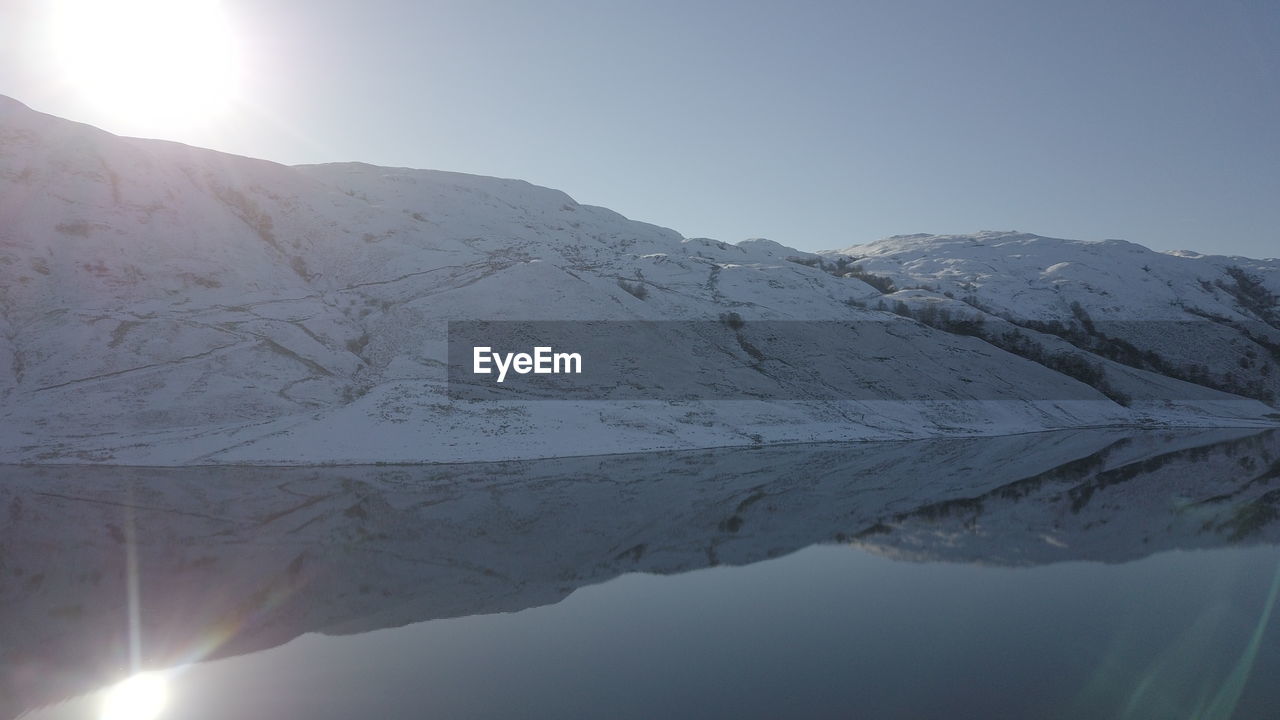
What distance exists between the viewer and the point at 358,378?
52688 mm

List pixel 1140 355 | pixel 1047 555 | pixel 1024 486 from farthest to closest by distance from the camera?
pixel 1140 355, pixel 1024 486, pixel 1047 555

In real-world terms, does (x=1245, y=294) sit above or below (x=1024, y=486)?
above

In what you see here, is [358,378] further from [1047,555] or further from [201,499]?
[1047,555]

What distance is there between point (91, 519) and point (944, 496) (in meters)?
34.4

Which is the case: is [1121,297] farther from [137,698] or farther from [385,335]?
[137,698]

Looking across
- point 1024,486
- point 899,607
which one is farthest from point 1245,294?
point 899,607

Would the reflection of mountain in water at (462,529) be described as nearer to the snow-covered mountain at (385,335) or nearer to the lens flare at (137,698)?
the lens flare at (137,698)

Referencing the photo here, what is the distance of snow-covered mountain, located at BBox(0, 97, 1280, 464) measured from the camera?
43.8 meters
